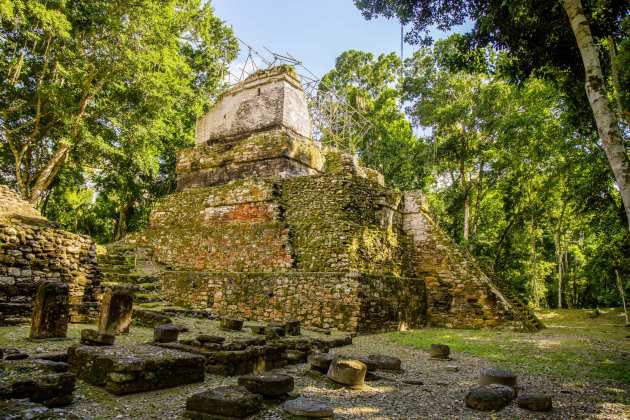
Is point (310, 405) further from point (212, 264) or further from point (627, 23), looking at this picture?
point (212, 264)

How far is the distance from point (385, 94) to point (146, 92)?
1834 centimetres

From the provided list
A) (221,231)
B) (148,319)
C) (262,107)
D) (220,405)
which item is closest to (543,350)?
(220,405)

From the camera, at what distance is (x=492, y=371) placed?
4961mm

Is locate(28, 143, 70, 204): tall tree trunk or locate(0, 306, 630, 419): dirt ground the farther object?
locate(28, 143, 70, 204): tall tree trunk

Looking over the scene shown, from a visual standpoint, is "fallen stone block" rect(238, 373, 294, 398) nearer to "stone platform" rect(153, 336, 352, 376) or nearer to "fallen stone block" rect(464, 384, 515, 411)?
"stone platform" rect(153, 336, 352, 376)

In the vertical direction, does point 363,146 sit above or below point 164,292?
above

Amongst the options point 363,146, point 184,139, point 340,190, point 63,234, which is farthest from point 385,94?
point 63,234

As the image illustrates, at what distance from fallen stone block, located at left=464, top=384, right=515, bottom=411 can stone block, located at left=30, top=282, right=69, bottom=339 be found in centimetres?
599

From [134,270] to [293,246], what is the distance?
559 cm

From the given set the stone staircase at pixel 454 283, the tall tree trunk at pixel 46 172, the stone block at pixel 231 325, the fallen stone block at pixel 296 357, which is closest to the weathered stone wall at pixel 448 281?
the stone staircase at pixel 454 283

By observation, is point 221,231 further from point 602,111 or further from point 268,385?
point 602,111

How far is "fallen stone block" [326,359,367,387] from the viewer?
4703 millimetres

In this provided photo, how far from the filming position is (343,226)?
33.9 feet

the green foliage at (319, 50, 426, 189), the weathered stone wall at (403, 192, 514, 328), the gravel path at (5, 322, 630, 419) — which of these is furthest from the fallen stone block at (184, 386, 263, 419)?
the green foliage at (319, 50, 426, 189)
